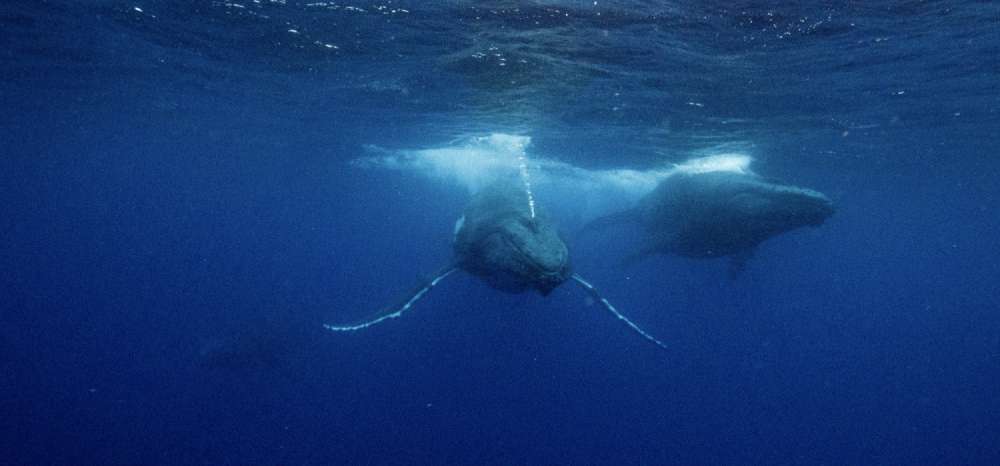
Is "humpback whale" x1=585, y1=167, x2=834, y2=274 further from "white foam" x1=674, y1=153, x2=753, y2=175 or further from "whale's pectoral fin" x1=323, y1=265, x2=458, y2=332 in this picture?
"white foam" x1=674, y1=153, x2=753, y2=175

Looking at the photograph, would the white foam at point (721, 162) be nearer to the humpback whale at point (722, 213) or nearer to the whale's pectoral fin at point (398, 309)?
the humpback whale at point (722, 213)

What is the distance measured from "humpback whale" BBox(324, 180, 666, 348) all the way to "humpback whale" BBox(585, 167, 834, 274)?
3.90 metres

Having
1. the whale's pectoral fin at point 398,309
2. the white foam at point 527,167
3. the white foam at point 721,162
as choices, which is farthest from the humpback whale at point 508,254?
the white foam at point 721,162

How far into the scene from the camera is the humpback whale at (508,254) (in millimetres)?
7773

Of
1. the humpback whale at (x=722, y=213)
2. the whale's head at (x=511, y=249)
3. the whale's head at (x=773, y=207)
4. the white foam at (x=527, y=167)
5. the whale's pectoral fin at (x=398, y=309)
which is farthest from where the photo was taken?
the white foam at (x=527, y=167)

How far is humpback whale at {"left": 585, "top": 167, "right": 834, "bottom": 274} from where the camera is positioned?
10.6m

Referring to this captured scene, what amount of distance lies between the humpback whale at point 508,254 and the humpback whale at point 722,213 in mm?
3904

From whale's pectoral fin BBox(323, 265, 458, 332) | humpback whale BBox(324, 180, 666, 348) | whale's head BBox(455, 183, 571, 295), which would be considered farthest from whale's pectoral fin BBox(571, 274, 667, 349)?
whale's pectoral fin BBox(323, 265, 458, 332)

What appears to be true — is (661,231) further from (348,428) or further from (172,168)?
(172,168)

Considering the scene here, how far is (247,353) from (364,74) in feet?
39.0

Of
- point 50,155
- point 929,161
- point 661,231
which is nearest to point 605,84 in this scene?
point 661,231

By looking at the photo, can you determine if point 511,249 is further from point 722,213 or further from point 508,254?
point 722,213

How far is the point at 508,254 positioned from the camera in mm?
8148

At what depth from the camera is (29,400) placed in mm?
36531
